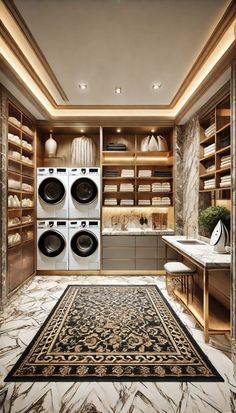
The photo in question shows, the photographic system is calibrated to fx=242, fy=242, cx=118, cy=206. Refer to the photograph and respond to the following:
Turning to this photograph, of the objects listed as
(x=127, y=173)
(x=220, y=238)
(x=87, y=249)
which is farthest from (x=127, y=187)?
(x=220, y=238)

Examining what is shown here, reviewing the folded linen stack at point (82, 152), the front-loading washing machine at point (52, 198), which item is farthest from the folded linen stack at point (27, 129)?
the folded linen stack at point (82, 152)

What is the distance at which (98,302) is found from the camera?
341cm

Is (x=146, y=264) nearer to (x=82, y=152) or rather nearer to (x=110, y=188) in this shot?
(x=110, y=188)

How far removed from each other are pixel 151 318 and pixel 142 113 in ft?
11.5

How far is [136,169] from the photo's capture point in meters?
4.97

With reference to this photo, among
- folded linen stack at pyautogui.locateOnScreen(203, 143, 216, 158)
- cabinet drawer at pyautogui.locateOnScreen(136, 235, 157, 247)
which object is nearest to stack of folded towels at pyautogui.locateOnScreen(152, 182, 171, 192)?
cabinet drawer at pyautogui.locateOnScreen(136, 235, 157, 247)

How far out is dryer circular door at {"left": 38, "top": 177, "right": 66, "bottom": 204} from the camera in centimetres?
464

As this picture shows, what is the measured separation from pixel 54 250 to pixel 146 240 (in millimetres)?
1789

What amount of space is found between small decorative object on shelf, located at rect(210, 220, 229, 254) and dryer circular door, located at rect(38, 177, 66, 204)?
9.62ft

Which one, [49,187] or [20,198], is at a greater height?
[49,187]

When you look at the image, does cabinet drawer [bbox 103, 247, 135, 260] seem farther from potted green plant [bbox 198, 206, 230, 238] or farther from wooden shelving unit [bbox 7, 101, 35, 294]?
potted green plant [bbox 198, 206, 230, 238]

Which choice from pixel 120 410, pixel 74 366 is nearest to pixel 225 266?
pixel 120 410

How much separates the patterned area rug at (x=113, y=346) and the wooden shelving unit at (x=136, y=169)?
223 cm

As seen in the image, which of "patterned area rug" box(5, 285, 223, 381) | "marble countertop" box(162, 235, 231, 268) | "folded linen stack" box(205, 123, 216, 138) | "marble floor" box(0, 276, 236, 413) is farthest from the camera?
"folded linen stack" box(205, 123, 216, 138)
